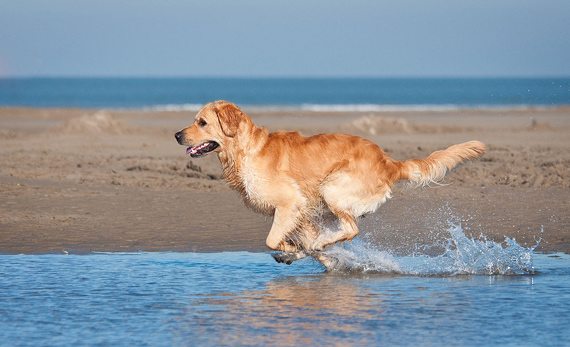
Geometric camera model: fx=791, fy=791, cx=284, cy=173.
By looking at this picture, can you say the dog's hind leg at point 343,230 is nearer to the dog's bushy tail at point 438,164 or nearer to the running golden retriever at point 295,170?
the running golden retriever at point 295,170

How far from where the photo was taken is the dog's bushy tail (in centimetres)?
776

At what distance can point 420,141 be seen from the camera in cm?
1867

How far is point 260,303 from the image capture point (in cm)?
654

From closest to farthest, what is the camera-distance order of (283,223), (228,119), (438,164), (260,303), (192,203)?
(260,303) < (228,119) < (283,223) < (438,164) < (192,203)

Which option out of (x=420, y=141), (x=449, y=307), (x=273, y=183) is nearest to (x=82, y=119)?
(x=420, y=141)

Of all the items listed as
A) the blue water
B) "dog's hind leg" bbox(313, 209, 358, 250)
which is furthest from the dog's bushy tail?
the blue water

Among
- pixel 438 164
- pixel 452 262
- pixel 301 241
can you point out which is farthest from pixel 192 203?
pixel 438 164

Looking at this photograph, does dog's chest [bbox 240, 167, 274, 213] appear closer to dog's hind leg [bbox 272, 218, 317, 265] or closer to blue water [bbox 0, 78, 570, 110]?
dog's hind leg [bbox 272, 218, 317, 265]

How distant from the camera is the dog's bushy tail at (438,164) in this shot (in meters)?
7.76

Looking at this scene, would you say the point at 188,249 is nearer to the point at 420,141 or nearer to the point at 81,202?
the point at 81,202

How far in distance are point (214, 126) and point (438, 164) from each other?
2222 mm

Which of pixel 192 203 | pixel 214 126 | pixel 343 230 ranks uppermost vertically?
pixel 214 126

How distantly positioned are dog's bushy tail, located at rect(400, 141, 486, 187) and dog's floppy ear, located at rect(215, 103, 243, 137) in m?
1.69

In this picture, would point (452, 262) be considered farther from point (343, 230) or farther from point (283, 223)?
point (283, 223)
